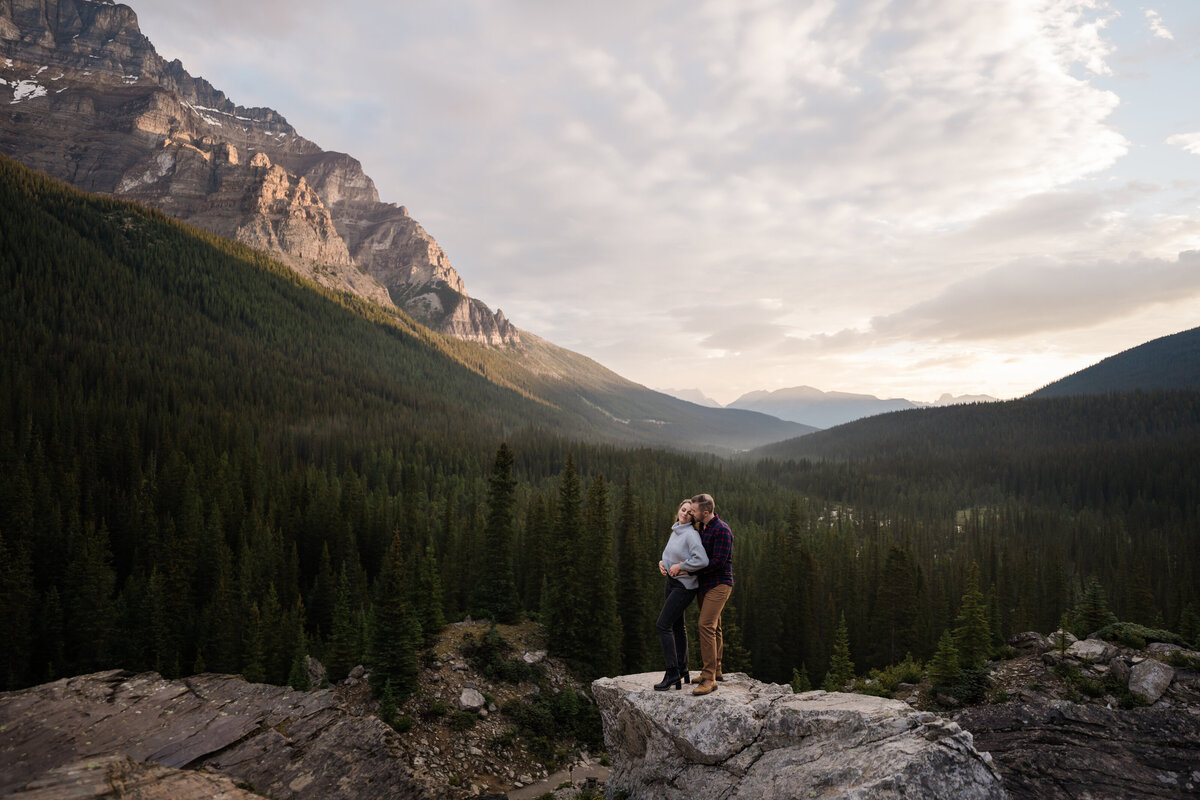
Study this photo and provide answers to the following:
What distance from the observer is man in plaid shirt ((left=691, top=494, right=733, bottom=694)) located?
1170 centimetres

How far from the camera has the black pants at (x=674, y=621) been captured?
1188 cm

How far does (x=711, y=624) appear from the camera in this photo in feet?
39.2

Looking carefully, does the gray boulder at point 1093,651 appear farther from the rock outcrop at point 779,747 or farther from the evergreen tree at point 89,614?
the evergreen tree at point 89,614

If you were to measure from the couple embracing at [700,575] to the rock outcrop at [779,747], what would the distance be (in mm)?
836

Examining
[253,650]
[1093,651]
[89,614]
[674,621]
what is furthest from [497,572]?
[89,614]

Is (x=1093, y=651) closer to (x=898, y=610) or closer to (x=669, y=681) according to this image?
(x=669, y=681)

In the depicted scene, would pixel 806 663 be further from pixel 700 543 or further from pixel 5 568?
pixel 5 568

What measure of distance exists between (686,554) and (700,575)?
3.04ft

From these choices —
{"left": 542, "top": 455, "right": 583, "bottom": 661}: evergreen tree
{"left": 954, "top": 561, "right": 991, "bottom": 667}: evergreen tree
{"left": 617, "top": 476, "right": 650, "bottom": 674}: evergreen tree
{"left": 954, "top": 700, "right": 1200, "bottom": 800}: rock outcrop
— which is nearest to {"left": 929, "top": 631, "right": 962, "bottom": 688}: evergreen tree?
{"left": 954, "top": 561, "right": 991, "bottom": 667}: evergreen tree

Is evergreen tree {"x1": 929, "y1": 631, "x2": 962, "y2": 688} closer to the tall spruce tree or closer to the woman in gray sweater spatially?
the woman in gray sweater

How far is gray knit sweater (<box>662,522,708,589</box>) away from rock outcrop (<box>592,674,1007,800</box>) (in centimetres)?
283

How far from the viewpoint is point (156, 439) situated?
92.5m

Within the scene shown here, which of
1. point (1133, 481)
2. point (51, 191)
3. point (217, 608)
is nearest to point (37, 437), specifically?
point (217, 608)

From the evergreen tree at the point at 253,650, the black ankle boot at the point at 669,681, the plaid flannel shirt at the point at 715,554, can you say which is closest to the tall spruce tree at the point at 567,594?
the evergreen tree at the point at 253,650
